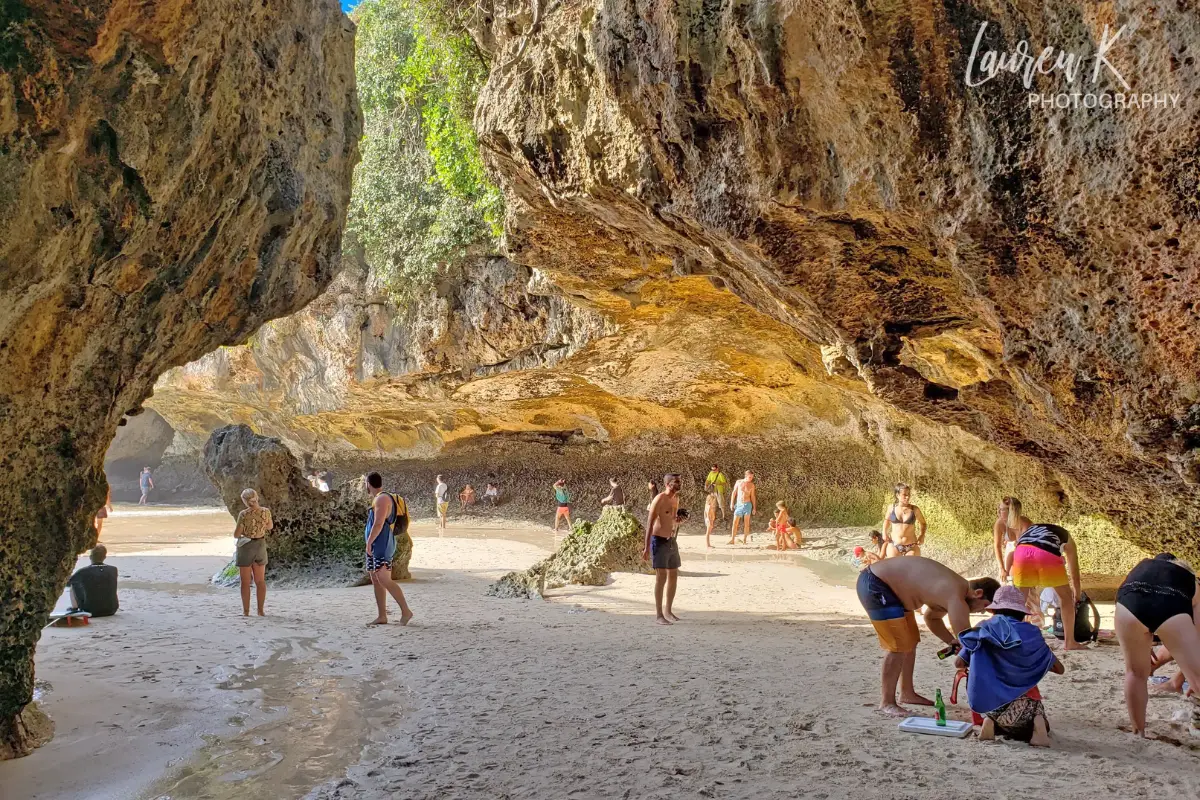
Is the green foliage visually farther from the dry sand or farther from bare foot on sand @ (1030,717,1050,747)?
bare foot on sand @ (1030,717,1050,747)

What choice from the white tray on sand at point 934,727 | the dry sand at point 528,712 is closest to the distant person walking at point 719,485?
the dry sand at point 528,712

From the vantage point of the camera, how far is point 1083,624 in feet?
19.2

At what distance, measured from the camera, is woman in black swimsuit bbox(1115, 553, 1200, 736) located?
3.81 meters

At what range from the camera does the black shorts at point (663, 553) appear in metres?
7.14

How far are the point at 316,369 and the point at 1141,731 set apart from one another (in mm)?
18044

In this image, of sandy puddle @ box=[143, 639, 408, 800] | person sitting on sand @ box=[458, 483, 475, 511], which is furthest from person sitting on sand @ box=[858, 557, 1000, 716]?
person sitting on sand @ box=[458, 483, 475, 511]

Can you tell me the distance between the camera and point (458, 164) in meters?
13.5

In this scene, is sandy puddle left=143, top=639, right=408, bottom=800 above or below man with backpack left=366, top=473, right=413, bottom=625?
below

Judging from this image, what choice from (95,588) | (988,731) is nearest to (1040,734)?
(988,731)

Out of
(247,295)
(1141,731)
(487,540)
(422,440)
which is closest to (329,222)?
(247,295)

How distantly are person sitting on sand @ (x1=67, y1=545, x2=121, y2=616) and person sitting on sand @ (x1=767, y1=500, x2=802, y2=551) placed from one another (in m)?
9.46

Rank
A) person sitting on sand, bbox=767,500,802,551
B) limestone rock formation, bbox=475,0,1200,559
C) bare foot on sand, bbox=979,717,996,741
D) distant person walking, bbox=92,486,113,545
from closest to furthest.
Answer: bare foot on sand, bbox=979,717,996,741, limestone rock formation, bbox=475,0,1200,559, distant person walking, bbox=92,486,113,545, person sitting on sand, bbox=767,500,802,551

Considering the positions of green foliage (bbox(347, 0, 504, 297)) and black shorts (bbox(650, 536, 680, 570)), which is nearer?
black shorts (bbox(650, 536, 680, 570))

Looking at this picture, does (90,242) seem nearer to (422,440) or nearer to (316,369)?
(316,369)
